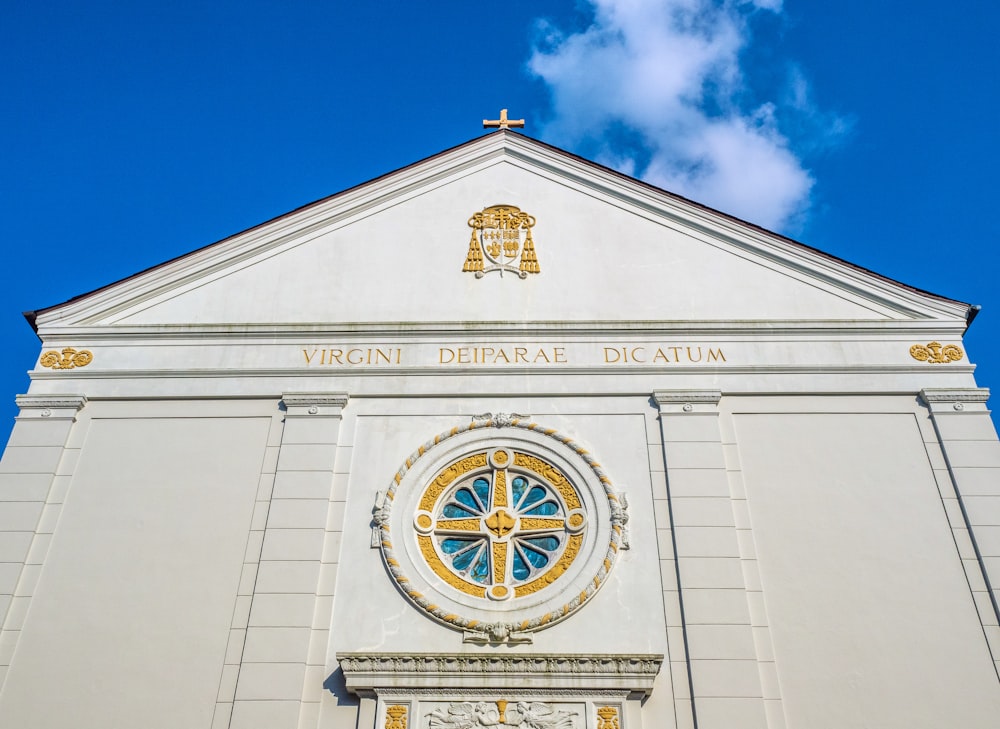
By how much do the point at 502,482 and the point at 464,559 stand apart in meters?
1.33

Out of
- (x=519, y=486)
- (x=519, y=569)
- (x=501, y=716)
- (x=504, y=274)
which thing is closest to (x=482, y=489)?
(x=519, y=486)

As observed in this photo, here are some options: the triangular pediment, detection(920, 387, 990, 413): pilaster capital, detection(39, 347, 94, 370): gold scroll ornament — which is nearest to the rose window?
the triangular pediment

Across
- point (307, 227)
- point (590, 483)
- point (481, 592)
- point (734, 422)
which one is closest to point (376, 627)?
point (481, 592)

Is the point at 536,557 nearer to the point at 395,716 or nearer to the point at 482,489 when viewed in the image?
the point at 482,489

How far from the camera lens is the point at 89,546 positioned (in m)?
14.1

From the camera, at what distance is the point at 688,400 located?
1536 centimetres

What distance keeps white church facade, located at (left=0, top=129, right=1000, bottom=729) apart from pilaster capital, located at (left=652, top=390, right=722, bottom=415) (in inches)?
2.2

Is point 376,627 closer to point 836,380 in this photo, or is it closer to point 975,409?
point 836,380

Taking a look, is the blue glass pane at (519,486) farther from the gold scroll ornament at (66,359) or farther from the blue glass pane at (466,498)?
the gold scroll ornament at (66,359)

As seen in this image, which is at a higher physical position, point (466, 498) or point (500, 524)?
point (466, 498)

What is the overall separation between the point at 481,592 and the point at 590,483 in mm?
2319

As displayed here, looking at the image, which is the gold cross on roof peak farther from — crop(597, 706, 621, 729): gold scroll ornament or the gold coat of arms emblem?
crop(597, 706, 621, 729): gold scroll ornament

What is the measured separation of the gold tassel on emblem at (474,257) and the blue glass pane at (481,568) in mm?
5403

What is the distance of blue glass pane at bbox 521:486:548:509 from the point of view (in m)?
14.5
